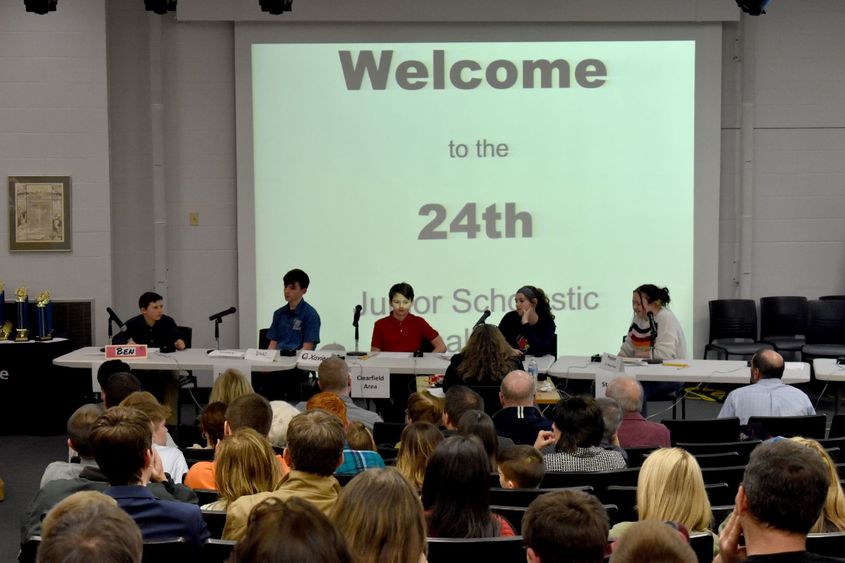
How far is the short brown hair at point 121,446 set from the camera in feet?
10.1

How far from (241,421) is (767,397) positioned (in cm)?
311

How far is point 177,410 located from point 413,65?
12.3ft

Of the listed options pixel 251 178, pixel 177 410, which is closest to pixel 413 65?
pixel 251 178

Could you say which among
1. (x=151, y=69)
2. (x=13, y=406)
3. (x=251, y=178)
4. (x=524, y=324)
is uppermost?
(x=151, y=69)

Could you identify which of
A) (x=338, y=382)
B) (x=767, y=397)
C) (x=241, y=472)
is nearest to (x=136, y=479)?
(x=241, y=472)

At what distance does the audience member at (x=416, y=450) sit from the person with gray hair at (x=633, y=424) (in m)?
1.59

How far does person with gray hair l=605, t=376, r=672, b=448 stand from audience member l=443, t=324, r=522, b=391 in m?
1.20

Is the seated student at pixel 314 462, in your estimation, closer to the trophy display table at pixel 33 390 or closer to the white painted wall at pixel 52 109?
the trophy display table at pixel 33 390

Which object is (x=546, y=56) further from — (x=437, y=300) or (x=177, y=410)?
(x=177, y=410)

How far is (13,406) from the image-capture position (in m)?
8.36

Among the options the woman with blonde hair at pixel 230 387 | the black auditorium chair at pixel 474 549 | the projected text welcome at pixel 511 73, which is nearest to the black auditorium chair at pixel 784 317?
the projected text welcome at pixel 511 73

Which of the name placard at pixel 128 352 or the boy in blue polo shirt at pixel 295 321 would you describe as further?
the boy in blue polo shirt at pixel 295 321

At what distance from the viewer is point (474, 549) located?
2871mm

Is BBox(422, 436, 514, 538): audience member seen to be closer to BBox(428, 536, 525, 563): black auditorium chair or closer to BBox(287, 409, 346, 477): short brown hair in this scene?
BBox(428, 536, 525, 563): black auditorium chair
